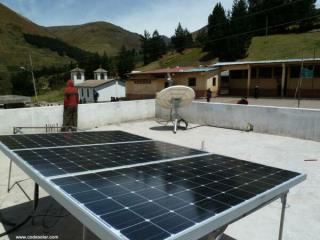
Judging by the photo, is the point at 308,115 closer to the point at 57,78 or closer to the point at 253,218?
the point at 253,218

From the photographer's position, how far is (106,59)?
81.9m

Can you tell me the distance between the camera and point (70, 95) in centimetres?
1578

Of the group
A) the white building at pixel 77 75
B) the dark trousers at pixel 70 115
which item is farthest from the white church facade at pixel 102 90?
the dark trousers at pixel 70 115

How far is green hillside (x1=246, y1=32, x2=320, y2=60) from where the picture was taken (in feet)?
167

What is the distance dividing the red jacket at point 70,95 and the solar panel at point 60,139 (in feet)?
27.5

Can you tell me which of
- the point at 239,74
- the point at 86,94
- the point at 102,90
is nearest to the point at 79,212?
the point at 239,74

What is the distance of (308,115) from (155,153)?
10.9m

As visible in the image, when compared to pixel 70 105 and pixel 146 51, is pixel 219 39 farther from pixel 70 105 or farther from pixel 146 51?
pixel 70 105

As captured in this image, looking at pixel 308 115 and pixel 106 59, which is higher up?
pixel 106 59

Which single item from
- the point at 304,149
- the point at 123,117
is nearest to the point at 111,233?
the point at 304,149

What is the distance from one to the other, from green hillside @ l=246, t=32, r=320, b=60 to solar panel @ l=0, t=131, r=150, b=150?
4876cm

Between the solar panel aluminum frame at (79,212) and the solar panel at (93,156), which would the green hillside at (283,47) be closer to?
the solar panel at (93,156)

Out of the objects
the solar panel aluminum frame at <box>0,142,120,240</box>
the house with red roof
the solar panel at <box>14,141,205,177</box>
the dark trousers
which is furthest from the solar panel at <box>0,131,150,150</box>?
the house with red roof

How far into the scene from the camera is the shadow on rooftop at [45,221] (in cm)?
575
